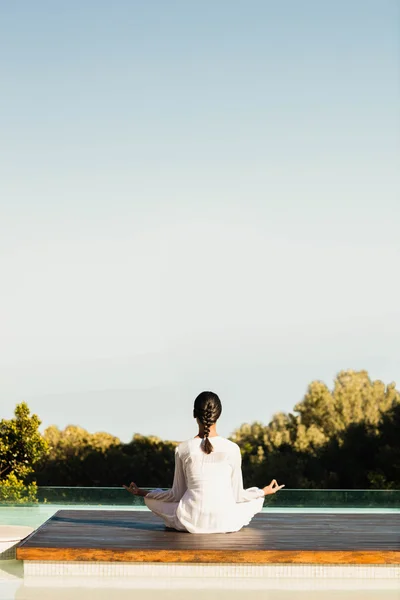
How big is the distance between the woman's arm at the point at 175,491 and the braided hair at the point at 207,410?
0.18m

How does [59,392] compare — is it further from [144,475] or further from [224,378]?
[144,475]

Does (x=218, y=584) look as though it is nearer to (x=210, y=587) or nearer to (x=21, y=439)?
(x=210, y=587)

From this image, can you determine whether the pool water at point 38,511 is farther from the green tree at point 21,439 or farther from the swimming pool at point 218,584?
the green tree at point 21,439

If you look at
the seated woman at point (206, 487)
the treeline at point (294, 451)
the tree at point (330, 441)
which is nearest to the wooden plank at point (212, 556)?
the seated woman at point (206, 487)

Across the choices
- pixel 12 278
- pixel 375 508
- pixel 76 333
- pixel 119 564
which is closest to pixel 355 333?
pixel 76 333

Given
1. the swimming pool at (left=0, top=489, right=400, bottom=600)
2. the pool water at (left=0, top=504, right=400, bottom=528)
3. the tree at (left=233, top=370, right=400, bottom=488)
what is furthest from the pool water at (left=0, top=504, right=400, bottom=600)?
the tree at (left=233, top=370, right=400, bottom=488)

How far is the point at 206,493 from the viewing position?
5336 millimetres

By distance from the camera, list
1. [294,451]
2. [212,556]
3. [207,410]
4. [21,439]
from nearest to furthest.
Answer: [212,556] < [207,410] < [21,439] < [294,451]

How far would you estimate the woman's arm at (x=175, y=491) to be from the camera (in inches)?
213

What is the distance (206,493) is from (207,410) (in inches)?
17.4

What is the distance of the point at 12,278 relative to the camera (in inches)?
811

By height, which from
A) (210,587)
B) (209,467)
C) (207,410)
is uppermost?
(207,410)

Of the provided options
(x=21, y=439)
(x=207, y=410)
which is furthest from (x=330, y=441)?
(x=207, y=410)

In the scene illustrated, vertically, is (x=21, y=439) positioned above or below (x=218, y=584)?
above
